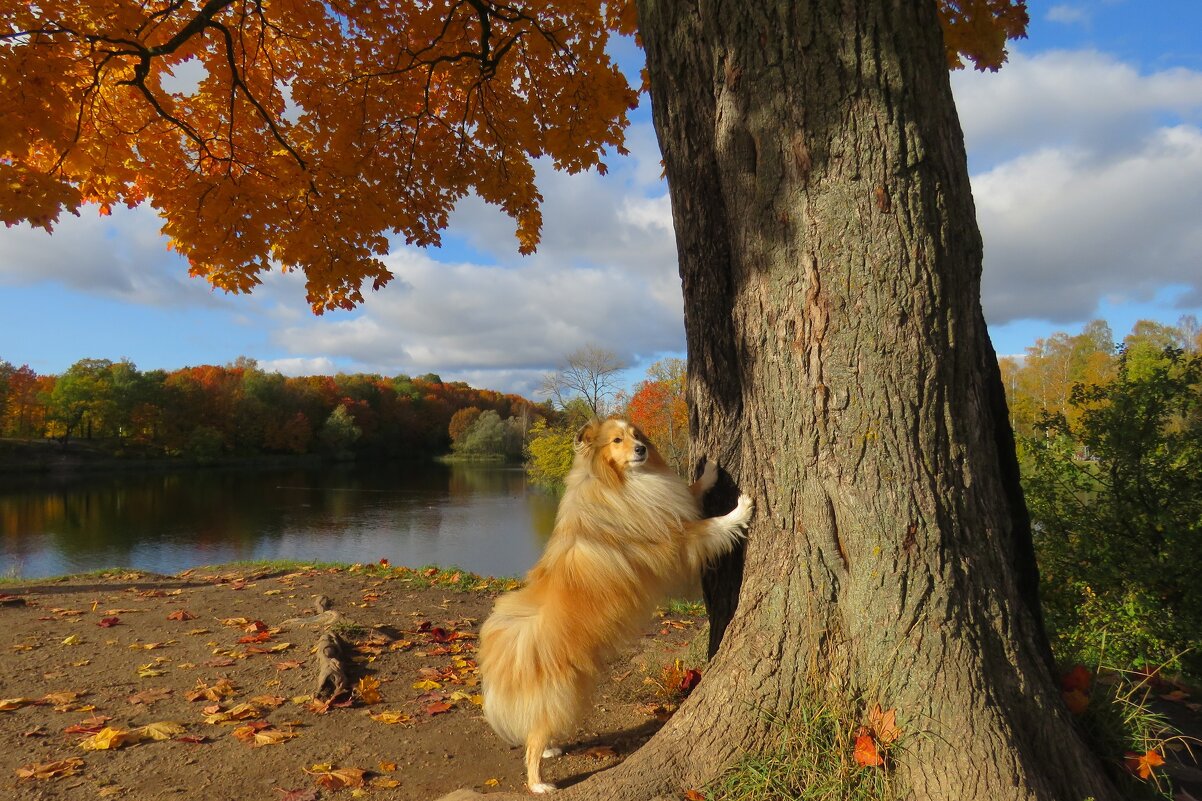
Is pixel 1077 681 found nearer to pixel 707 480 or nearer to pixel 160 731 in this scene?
pixel 707 480

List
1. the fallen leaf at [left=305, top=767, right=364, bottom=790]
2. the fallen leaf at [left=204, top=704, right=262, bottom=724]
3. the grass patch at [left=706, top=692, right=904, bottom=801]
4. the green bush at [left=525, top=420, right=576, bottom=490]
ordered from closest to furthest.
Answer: the grass patch at [left=706, top=692, right=904, bottom=801], the fallen leaf at [left=305, top=767, right=364, bottom=790], the fallen leaf at [left=204, top=704, right=262, bottom=724], the green bush at [left=525, top=420, right=576, bottom=490]

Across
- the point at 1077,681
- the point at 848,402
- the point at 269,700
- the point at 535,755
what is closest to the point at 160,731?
the point at 269,700

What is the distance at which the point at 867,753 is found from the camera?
96.2 inches

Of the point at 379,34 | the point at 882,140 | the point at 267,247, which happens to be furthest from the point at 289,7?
the point at 882,140

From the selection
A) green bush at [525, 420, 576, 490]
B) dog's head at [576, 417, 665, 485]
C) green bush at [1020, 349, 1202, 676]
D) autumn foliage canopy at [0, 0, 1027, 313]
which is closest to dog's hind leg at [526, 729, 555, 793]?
dog's head at [576, 417, 665, 485]

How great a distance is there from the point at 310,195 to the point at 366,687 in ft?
19.4

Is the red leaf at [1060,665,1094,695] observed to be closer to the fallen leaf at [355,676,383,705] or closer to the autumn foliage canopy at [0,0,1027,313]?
the fallen leaf at [355,676,383,705]

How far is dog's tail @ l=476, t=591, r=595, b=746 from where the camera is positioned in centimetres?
333

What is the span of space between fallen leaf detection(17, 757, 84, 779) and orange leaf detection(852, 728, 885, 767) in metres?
3.62

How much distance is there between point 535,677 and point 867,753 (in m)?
1.56

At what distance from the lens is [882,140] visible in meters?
2.49

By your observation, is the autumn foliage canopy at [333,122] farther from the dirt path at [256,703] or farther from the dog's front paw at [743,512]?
the dog's front paw at [743,512]

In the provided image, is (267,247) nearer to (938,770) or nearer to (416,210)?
(416,210)

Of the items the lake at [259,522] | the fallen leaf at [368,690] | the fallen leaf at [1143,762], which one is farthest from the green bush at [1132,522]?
the lake at [259,522]
